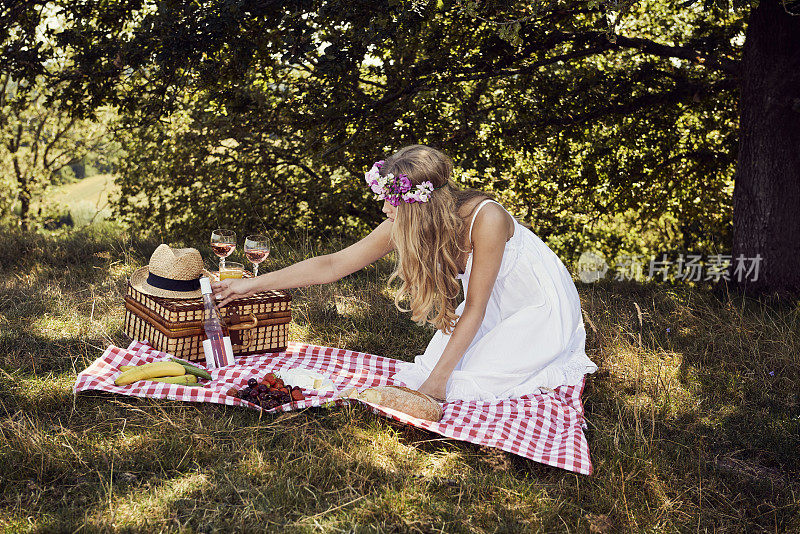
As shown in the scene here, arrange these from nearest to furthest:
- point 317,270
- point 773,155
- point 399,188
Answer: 1. point 399,188
2. point 317,270
3. point 773,155

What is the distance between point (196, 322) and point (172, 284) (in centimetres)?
29

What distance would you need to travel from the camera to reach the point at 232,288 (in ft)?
13.5

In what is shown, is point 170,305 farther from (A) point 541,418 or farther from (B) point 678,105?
(B) point 678,105

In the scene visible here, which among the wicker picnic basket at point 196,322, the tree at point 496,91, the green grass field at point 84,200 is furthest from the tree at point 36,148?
the wicker picnic basket at point 196,322

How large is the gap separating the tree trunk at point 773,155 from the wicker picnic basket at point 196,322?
4857 mm

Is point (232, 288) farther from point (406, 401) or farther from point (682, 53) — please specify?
point (682, 53)

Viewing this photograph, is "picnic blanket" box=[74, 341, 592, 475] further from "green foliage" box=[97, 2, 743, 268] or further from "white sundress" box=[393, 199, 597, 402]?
"green foliage" box=[97, 2, 743, 268]

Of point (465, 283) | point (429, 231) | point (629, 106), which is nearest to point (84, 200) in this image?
point (629, 106)

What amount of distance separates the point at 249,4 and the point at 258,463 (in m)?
4.00

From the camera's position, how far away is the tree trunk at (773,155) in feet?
21.6

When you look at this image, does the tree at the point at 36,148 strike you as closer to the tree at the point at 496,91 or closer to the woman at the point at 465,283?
the tree at the point at 496,91

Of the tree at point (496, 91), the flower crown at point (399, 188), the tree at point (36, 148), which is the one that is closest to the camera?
the flower crown at point (399, 188)

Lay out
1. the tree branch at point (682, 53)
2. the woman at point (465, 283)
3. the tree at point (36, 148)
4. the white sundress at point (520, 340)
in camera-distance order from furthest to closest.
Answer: the tree at point (36, 148), the tree branch at point (682, 53), the white sundress at point (520, 340), the woman at point (465, 283)

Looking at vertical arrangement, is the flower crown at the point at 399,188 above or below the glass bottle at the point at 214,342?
above
